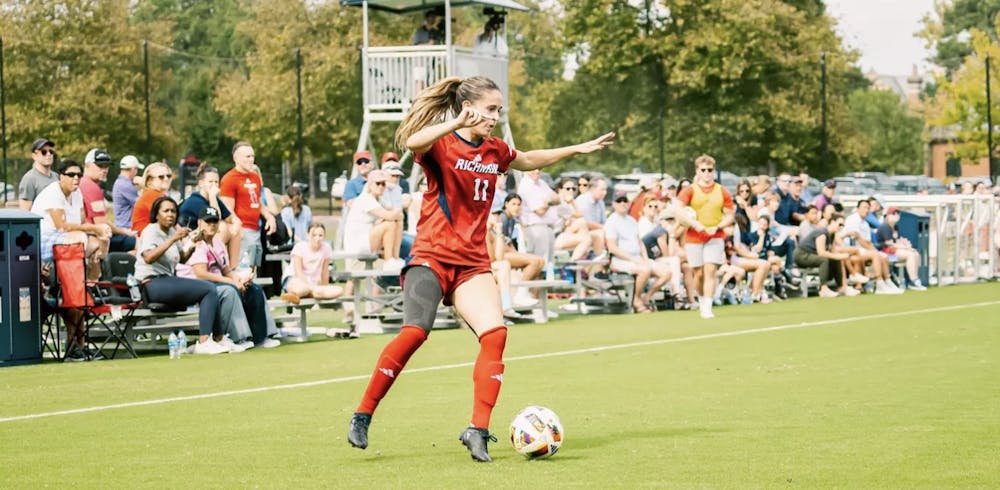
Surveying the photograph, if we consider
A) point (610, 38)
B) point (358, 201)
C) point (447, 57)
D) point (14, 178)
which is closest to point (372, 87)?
point (447, 57)

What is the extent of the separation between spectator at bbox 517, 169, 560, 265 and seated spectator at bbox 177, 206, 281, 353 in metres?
5.37

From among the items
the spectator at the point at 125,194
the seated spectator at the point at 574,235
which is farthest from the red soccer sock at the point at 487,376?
the seated spectator at the point at 574,235

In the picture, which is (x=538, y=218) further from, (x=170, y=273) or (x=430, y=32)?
(x=430, y=32)

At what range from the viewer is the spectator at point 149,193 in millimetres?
16547

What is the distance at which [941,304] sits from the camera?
22.2 meters

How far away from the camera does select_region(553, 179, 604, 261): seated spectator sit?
22141 millimetres

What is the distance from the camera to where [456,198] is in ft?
28.8

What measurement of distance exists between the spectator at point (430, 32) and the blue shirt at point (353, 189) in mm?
13359

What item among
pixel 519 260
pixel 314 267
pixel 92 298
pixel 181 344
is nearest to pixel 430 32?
pixel 519 260

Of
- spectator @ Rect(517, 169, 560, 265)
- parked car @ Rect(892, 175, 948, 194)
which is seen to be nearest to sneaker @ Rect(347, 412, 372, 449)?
spectator @ Rect(517, 169, 560, 265)

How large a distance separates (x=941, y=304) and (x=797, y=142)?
4286cm

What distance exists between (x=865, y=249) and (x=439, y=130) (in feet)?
62.1

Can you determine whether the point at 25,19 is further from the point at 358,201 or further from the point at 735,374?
the point at 735,374

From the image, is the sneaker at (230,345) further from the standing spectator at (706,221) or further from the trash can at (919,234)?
the trash can at (919,234)
